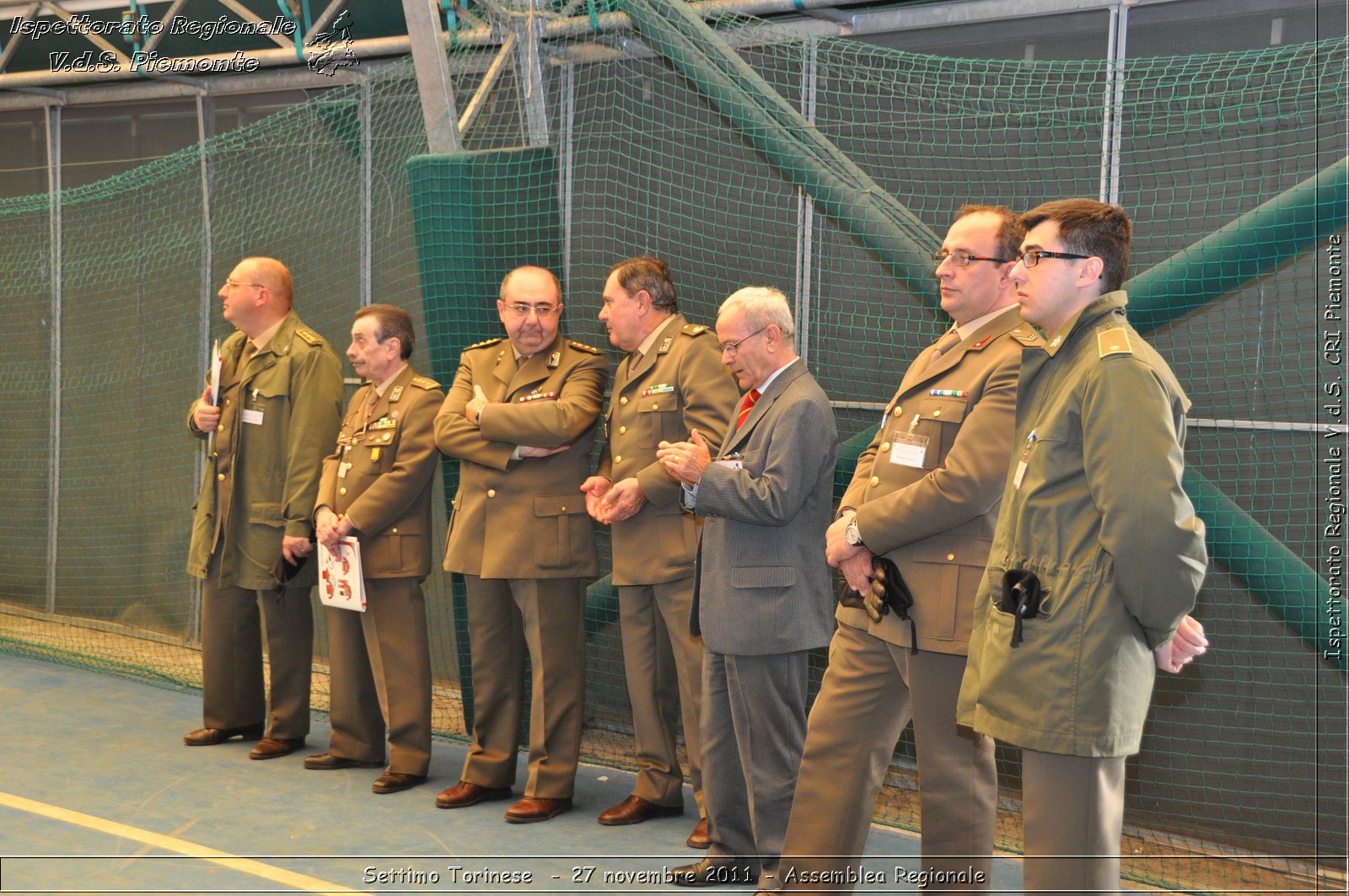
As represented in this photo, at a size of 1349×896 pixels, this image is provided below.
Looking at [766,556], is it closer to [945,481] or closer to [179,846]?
[945,481]

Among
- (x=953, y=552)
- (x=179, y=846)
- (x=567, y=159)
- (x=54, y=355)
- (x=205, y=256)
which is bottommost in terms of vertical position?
(x=179, y=846)

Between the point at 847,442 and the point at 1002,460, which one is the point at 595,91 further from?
the point at 1002,460

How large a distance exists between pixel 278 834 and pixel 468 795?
2.16ft

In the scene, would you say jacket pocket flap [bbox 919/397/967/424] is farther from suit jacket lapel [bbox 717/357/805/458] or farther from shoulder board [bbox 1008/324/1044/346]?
suit jacket lapel [bbox 717/357/805/458]

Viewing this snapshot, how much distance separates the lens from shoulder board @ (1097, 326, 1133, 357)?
2.45 meters

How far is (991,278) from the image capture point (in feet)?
10.5

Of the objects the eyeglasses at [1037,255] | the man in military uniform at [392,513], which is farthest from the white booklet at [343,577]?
the eyeglasses at [1037,255]

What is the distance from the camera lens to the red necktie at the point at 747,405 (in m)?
3.66

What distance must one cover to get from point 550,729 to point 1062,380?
2.53 metres

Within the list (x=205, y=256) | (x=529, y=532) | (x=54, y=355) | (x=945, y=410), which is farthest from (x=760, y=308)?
(x=54, y=355)

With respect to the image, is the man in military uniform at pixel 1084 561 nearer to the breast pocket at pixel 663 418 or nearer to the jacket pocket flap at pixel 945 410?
the jacket pocket flap at pixel 945 410

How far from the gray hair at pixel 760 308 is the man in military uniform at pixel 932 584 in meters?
0.43

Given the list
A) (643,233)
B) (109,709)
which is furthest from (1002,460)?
(109,709)

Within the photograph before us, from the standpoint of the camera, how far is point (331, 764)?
4969 millimetres
